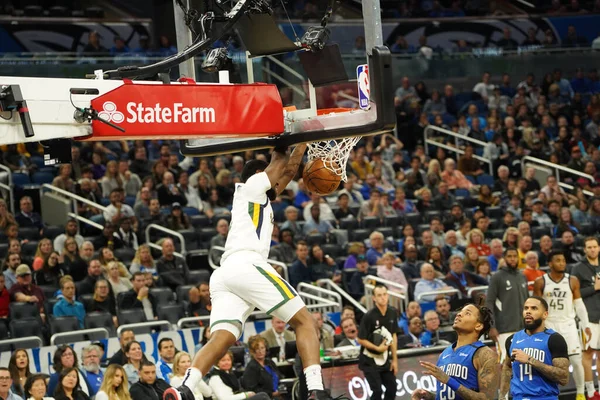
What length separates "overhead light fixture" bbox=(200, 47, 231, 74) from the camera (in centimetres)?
712

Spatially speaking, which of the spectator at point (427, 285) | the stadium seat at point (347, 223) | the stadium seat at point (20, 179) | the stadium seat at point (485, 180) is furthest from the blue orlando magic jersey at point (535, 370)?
the stadium seat at point (485, 180)

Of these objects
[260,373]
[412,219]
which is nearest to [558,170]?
[412,219]

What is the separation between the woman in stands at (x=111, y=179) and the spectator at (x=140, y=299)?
3.31 meters

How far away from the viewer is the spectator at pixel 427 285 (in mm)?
14938

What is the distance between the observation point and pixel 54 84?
599 centimetres

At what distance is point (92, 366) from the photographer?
1142 cm

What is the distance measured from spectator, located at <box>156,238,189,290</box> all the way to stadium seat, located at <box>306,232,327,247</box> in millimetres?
2310

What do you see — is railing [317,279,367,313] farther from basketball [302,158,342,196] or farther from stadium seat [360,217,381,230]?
basketball [302,158,342,196]

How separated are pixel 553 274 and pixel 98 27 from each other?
44.4 feet

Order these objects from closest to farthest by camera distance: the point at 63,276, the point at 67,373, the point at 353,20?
the point at 353,20, the point at 67,373, the point at 63,276

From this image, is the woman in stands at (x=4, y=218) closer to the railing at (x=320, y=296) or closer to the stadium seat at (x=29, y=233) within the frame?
the stadium seat at (x=29, y=233)

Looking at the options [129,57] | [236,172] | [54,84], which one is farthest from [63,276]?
[54,84]

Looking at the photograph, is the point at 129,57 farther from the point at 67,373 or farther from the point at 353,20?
the point at 353,20

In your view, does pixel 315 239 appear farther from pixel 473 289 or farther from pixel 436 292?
pixel 473 289
